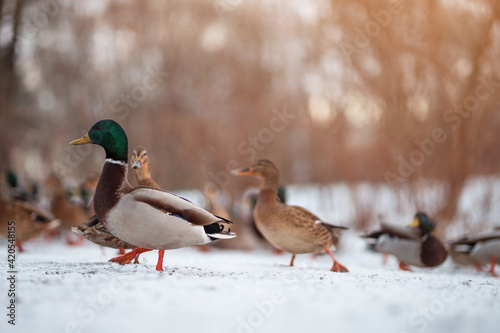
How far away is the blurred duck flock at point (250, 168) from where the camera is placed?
2535 millimetres

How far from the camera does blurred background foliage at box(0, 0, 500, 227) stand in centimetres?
822

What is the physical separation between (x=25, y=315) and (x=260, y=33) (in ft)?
39.1

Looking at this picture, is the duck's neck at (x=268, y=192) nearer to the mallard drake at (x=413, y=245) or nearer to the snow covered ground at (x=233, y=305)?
the snow covered ground at (x=233, y=305)

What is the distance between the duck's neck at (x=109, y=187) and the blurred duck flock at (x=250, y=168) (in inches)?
0.5

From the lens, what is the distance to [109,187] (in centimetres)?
320

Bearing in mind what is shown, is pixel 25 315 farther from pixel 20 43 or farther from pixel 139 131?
pixel 20 43

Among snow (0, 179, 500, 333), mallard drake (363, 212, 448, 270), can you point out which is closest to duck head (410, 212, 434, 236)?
mallard drake (363, 212, 448, 270)

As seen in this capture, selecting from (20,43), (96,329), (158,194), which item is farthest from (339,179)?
(20,43)

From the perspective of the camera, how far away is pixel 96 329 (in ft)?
7.11

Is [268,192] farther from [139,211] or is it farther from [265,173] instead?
[139,211]

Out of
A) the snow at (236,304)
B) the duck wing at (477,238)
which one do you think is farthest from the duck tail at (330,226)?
the duck wing at (477,238)

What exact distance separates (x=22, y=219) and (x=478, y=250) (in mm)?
5594

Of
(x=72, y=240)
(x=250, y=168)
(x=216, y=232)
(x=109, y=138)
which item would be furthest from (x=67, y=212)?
(x=216, y=232)

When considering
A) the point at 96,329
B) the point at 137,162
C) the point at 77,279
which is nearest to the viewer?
the point at 96,329
